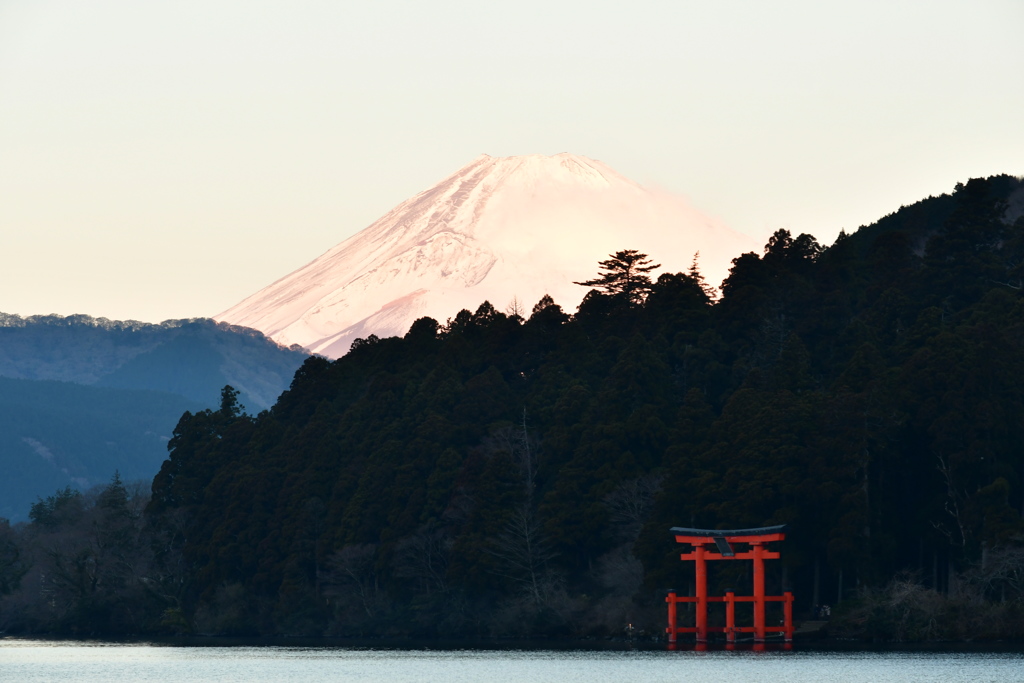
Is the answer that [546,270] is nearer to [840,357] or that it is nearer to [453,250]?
[453,250]

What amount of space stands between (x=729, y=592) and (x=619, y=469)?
25.1 feet

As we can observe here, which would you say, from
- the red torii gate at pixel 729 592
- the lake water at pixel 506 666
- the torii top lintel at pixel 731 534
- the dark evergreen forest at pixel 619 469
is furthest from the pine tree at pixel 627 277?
the lake water at pixel 506 666

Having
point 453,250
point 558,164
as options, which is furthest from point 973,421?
point 558,164

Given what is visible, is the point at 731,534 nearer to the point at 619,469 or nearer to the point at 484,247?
the point at 619,469

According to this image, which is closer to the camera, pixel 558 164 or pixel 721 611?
pixel 721 611

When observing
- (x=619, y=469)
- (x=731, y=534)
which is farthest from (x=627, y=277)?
(x=731, y=534)

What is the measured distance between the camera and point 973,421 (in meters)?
45.1

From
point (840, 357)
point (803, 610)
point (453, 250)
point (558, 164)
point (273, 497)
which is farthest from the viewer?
point (558, 164)

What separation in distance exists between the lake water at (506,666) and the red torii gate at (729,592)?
11.0 feet

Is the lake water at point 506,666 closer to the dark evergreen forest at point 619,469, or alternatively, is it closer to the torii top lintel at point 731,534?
the torii top lintel at point 731,534

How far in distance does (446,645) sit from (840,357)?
688 inches

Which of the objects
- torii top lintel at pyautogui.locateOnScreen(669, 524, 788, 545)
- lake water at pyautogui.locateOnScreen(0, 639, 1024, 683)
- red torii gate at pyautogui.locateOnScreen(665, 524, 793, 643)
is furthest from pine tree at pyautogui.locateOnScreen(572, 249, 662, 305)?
lake water at pyautogui.locateOnScreen(0, 639, 1024, 683)

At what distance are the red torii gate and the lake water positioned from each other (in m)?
3.35

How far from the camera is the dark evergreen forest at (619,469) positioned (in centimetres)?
4597
